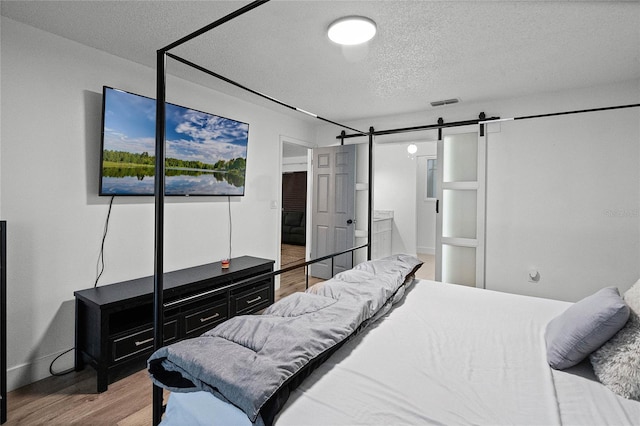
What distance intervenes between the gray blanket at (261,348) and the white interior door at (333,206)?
117 inches

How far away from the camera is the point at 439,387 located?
113 centimetres

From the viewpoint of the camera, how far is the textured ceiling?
1943 mm

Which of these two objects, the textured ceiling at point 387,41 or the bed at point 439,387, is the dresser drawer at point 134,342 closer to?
the bed at point 439,387

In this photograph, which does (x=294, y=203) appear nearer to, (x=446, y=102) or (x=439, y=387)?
(x=446, y=102)

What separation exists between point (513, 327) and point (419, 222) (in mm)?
5410

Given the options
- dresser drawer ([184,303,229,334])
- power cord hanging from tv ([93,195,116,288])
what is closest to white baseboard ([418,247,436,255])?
dresser drawer ([184,303,229,334])

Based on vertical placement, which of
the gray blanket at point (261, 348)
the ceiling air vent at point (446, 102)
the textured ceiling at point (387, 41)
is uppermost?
the ceiling air vent at point (446, 102)

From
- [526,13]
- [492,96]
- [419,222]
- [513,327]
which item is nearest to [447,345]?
[513,327]

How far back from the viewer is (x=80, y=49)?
2408 mm

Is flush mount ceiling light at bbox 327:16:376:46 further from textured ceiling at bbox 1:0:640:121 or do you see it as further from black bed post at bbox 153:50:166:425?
black bed post at bbox 153:50:166:425

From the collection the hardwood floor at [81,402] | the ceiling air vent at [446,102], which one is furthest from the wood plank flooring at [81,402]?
the ceiling air vent at [446,102]

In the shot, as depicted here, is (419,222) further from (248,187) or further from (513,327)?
(513,327)

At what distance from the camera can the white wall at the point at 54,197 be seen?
Result: 213 centimetres

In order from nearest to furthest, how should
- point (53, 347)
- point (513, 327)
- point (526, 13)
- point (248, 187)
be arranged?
point (513, 327), point (526, 13), point (53, 347), point (248, 187)
